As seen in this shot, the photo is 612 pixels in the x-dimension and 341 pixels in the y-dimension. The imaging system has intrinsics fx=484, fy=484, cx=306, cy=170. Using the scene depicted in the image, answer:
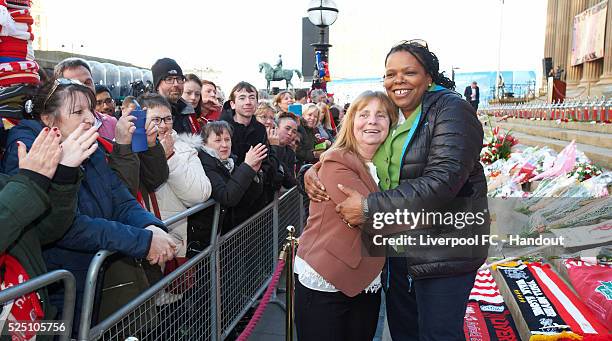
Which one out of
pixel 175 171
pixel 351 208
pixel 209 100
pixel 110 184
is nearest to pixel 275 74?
pixel 209 100

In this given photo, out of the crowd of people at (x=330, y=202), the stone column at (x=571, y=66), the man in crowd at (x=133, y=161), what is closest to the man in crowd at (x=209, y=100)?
the man in crowd at (x=133, y=161)

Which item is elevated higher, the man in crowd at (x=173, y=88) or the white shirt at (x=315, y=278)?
the man in crowd at (x=173, y=88)

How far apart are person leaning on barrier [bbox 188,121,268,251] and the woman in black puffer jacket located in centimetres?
123

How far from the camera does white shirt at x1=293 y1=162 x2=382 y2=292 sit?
2.32m

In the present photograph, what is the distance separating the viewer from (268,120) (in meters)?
5.48

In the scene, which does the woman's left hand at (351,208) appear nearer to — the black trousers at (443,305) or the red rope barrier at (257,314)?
the black trousers at (443,305)

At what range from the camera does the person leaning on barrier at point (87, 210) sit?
210 centimetres

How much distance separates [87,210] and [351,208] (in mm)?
1250

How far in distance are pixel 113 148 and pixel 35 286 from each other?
1336mm

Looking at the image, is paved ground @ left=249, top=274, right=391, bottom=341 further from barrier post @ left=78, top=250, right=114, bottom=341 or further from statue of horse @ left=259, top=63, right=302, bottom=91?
statue of horse @ left=259, top=63, right=302, bottom=91

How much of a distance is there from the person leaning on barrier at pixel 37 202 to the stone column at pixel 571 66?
28.0 m

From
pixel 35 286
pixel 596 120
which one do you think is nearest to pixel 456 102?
pixel 35 286

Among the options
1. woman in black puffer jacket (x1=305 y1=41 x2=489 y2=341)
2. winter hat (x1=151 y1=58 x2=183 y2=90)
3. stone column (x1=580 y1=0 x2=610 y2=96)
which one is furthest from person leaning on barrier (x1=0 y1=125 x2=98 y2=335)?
stone column (x1=580 y1=0 x2=610 y2=96)

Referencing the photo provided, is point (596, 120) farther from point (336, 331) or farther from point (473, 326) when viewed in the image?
point (336, 331)
